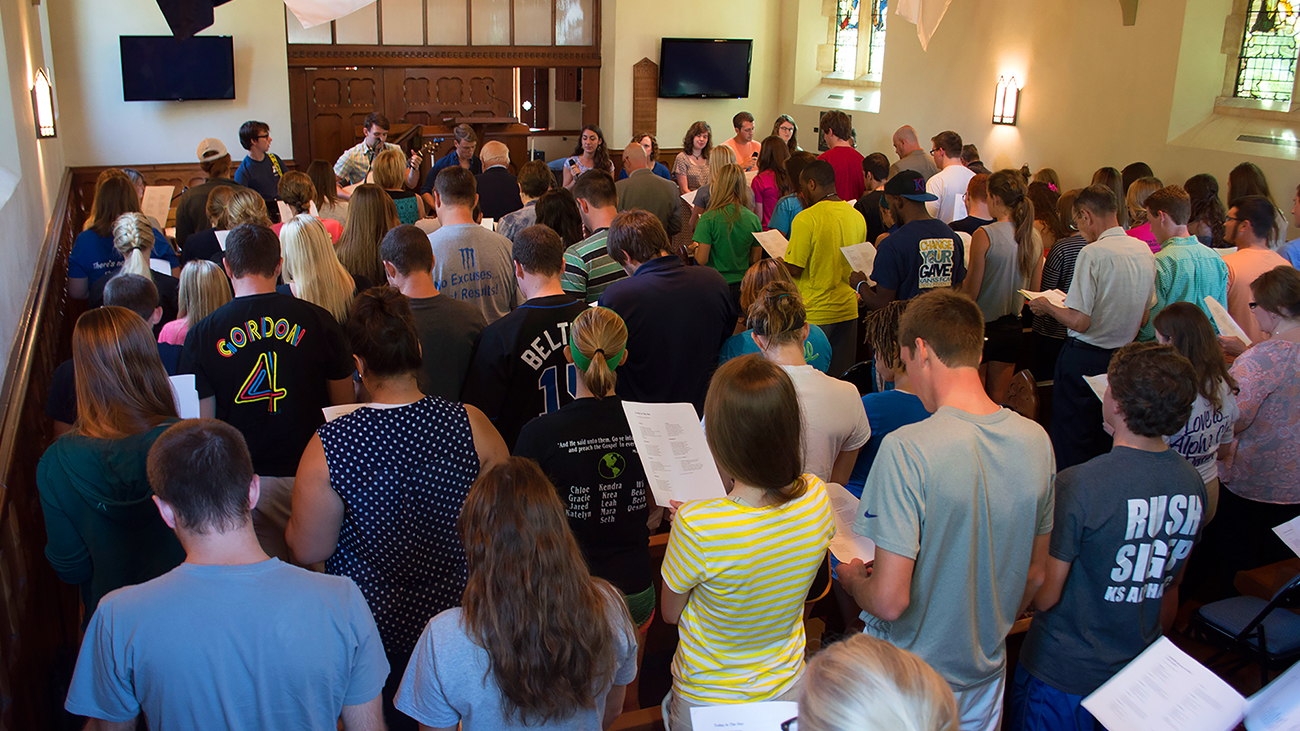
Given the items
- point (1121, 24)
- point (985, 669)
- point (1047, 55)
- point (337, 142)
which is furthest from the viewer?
point (337, 142)

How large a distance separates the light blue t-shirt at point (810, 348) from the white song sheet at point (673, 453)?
0.85 m

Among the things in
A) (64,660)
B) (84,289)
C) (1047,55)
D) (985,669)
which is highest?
(1047,55)

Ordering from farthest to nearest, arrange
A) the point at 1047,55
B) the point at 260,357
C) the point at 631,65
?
the point at 631,65 < the point at 1047,55 < the point at 260,357

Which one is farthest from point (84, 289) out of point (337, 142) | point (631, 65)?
point (631, 65)

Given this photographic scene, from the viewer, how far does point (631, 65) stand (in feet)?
38.7

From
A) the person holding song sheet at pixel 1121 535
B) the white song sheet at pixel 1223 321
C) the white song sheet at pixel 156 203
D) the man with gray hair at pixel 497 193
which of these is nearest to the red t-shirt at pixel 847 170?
the man with gray hair at pixel 497 193

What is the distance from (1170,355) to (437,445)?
170 cm

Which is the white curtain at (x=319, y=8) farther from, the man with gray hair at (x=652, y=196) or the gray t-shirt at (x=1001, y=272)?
the gray t-shirt at (x=1001, y=272)

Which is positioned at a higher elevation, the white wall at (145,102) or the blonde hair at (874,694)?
the white wall at (145,102)

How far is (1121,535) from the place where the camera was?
210 cm

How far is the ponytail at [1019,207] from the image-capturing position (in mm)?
4727

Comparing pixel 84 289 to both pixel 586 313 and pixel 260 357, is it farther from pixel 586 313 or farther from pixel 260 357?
pixel 586 313

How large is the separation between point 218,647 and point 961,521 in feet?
4.77

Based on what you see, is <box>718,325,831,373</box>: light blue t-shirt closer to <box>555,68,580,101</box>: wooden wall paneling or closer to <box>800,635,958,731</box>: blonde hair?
<box>800,635,958,731</box>: blonde hair
